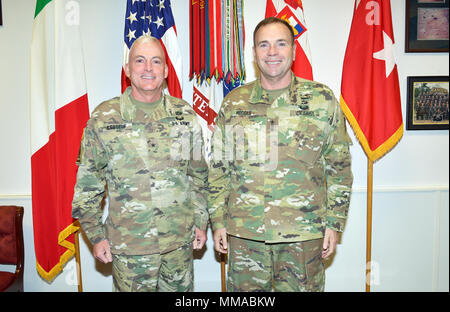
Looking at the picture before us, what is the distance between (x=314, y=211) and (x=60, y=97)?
174cm

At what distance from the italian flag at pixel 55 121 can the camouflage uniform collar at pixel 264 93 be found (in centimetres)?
122

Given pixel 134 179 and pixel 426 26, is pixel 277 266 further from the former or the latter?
pixel 426 26

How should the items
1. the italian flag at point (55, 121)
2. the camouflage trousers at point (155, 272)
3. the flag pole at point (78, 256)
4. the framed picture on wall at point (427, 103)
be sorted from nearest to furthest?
1. the camouflage trousers at point (155, 272)
2. the italian flag at point (55, 121)
3. the flag pole at point (78, 256)
4. the framed picture on wall at point (427, 103)

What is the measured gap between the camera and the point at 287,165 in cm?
161

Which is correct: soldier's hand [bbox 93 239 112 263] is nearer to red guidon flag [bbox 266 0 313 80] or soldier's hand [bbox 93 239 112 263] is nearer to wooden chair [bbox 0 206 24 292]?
wooden chair [bbox 0 206 24 292]

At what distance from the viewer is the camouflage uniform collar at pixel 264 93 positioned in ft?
5.41

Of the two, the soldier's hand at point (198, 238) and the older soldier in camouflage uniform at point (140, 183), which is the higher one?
the older soldier in camouflage uniform at point (140, 183)

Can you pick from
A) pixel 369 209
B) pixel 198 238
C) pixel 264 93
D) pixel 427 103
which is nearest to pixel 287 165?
pixel 264 93

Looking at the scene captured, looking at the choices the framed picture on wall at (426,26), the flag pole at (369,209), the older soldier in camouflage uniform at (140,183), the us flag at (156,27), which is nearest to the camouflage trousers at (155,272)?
the older soldier in camouflage uniform at (140,183)

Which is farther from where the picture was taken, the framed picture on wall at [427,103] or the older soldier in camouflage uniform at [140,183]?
the framed picture on wall at [427,103]

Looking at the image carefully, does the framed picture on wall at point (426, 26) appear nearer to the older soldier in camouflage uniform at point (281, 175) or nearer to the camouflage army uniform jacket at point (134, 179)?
the older soldier in camouflage uniform at point (281, 175)

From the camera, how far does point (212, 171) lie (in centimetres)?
171

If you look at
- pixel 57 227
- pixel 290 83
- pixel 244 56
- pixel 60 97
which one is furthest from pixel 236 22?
pixel 57 227

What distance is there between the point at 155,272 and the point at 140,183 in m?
0.44
